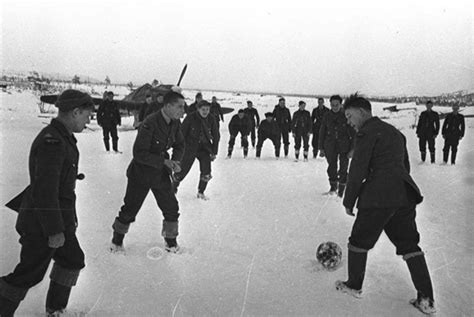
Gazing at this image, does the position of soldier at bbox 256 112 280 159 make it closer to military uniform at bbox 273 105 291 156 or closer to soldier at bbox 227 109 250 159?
military uniform at bbox 273 105 291 156

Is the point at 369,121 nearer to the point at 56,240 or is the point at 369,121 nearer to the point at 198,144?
the point at 56,240

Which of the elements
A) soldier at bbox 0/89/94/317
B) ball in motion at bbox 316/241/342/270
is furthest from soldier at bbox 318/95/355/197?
soldier at bbox 0/89/94/317

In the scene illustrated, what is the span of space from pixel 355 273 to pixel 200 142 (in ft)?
13.9

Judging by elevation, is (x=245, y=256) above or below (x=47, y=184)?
below

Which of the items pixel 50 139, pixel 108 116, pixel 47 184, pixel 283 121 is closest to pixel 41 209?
pixel 47 184

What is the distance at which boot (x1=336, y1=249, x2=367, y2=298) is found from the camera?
3240 millimetres

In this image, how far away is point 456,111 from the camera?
11.4 meters

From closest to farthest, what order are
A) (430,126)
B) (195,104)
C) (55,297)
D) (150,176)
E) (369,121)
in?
(55,297) < (369,121) < (150,176) < (430,126) < (195,104)

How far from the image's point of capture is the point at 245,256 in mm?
4281

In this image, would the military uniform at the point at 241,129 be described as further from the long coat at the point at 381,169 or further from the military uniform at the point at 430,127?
the long coat at the point at 381,169

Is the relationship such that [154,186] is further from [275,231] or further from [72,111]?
[275,231]

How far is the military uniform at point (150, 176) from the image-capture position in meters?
4.07

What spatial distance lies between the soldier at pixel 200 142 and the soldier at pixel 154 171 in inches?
97.5

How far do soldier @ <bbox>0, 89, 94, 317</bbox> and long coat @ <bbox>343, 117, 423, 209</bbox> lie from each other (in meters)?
2.37
